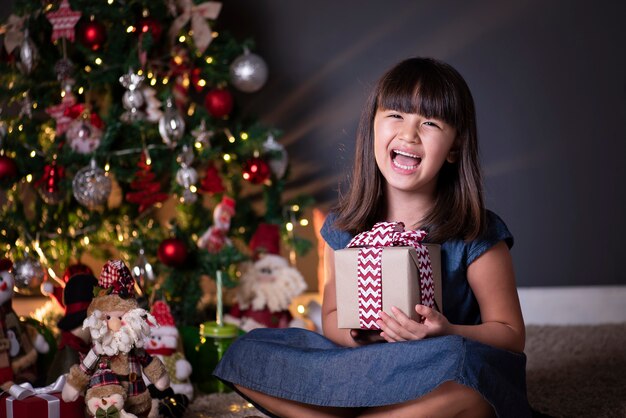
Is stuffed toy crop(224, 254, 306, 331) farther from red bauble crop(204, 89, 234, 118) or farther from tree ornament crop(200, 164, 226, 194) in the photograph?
red bauble crop(204, 89, 234, 118)

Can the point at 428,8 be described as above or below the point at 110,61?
above

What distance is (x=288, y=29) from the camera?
284cm

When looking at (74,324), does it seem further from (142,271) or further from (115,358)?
(142,271)

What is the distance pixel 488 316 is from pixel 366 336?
0.79 feet

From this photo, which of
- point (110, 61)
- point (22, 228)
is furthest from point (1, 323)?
point (110, 61)

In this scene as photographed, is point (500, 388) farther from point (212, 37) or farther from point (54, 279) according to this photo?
point (54, 279)

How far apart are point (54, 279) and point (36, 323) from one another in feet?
1.32

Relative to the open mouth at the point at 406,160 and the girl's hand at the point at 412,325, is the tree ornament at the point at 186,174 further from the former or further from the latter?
the girl's hand at the point at 412,325

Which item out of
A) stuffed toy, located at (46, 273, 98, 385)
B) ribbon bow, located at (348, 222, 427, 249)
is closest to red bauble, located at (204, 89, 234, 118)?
stuffed toy, located at (46, 273, 98, 385)

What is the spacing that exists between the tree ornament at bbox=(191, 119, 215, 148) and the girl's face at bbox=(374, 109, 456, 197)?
75 centimetres

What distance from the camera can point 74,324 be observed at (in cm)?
176

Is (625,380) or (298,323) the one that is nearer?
(625,380)

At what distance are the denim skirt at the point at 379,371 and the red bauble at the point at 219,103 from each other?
933 millimetres

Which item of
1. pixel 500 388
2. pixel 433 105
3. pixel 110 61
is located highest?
pixel 110 61
